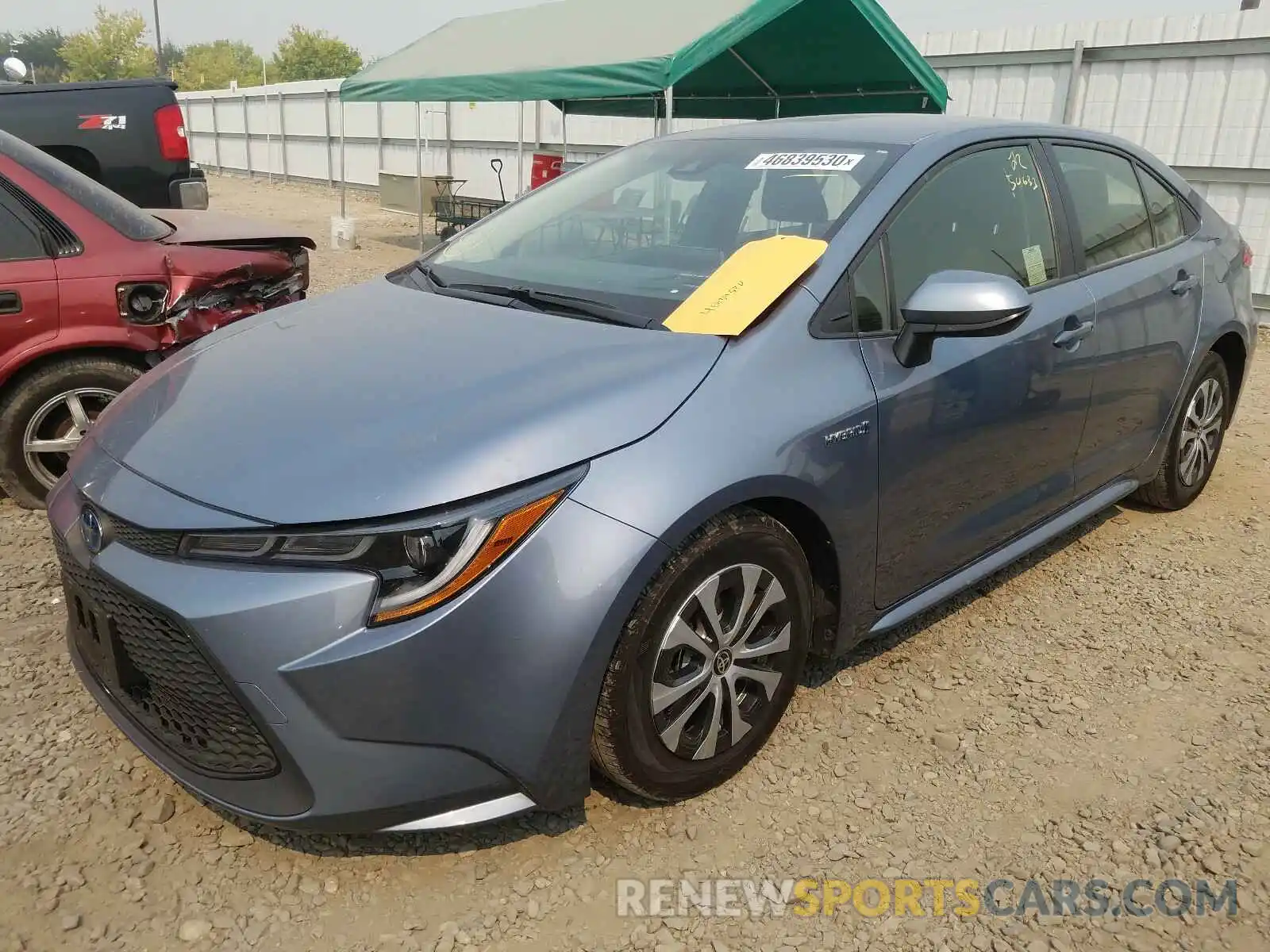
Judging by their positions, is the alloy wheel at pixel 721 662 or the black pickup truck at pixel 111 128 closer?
the alloy wheel at pixel 721 662

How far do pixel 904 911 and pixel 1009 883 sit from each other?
266 millimetres

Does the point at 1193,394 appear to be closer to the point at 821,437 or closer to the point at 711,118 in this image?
the point at 821,437

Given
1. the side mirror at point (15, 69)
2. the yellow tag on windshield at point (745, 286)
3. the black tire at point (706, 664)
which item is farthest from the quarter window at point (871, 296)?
the side mirror at point (15, 69)

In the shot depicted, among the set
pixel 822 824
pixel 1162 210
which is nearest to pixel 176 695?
pixel 822 824

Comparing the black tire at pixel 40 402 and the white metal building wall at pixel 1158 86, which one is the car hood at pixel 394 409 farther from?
the white metal building wall at pixel 1158 86

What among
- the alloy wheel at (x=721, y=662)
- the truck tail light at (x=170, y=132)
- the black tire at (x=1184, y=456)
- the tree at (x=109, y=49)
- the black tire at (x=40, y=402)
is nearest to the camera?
the alloy wheel at (x=721, y=662)

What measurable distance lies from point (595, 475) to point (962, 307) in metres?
1.04

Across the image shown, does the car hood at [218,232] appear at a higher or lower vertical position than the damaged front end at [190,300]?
higher

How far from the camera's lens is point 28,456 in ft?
12.6

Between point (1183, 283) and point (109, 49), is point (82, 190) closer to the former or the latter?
point (1183, 283)

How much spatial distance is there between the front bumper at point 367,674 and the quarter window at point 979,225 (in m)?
1.24

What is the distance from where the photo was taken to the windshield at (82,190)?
12.5ft

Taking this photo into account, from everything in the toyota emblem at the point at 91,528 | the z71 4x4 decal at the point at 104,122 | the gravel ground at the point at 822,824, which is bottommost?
the gravel ground at the point at 822,824

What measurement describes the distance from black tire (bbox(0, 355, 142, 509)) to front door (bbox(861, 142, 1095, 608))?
9.41 ft
